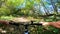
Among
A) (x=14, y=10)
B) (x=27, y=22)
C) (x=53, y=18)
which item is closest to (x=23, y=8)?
(x=14, y=10)

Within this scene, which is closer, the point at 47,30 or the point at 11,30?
the point at 11,30

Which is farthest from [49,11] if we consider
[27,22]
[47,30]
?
[27,22]

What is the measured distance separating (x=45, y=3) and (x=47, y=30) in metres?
1.62

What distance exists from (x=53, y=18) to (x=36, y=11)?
99 cm

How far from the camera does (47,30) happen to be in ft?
19.5

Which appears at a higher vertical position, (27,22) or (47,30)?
(27,22)

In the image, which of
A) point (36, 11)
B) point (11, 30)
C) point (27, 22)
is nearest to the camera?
point (27, 22)

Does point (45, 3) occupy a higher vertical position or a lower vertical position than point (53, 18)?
higher

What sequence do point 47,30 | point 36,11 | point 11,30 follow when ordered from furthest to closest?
point 36,11, point 47,30, point 11,30

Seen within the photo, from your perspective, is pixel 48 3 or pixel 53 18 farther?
pixel 48 3

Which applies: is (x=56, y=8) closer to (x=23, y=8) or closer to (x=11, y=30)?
(x=23, y=8)

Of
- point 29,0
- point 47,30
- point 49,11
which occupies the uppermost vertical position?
point 29,0

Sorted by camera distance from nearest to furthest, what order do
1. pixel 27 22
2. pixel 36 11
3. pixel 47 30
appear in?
pixel 27 22
pixel 47 30
pixel 36 11

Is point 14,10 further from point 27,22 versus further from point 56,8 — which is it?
point 27,22
